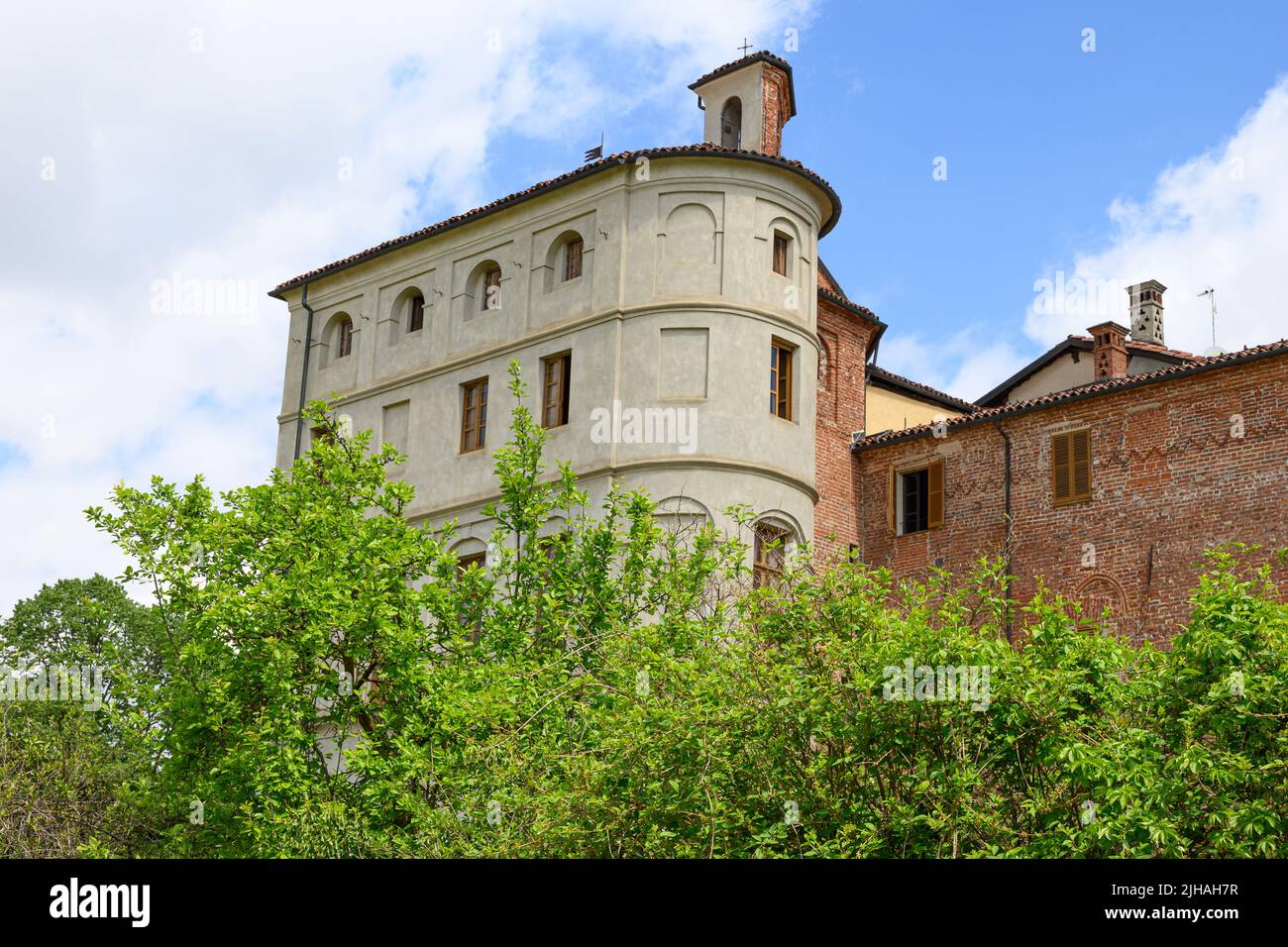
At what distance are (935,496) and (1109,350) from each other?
7.74 meters

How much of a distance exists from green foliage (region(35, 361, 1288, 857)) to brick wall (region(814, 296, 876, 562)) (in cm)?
625

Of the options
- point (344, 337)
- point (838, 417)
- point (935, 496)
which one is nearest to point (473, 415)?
point (344, 337)

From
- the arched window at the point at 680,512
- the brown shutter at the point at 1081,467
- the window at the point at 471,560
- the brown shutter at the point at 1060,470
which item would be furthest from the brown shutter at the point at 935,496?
the window at the point at 471,560

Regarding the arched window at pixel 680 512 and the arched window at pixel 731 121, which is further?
the arched window at pixel 731 121

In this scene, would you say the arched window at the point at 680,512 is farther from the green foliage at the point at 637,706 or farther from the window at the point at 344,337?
the window at the point at 344,337

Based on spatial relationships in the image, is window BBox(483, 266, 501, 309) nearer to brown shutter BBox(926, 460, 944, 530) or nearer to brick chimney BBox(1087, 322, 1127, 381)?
brown shutter BBox(926, 460, 944, 530)

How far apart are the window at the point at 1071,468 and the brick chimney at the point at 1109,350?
289 inches

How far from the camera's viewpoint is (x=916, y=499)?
28.4m

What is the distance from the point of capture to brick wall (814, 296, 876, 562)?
28312 millimetres

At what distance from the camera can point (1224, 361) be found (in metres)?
24.2

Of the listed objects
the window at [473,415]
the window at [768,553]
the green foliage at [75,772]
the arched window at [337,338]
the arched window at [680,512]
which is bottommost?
the green foliage at [75,772]

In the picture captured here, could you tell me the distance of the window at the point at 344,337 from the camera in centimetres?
3114

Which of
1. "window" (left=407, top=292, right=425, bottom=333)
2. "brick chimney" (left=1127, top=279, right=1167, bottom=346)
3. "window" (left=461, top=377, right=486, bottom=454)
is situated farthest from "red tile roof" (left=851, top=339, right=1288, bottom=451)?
"brick chimney" (left=1127, top=279, right=1167, bottom=346)
